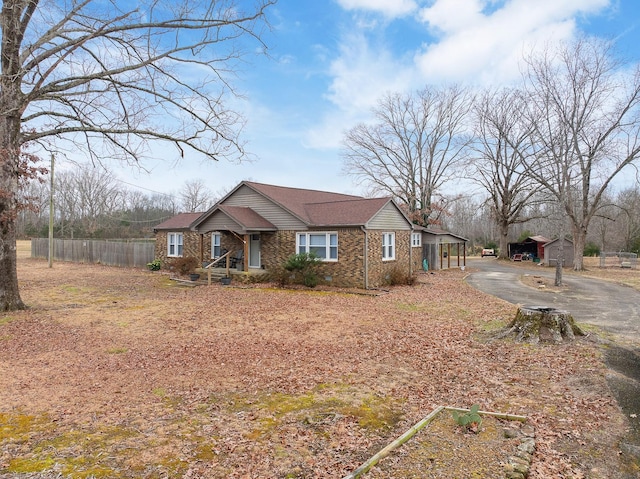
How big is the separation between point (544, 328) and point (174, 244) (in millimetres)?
21935

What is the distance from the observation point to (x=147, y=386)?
6.11 m

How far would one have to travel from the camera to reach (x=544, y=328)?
862 centimetres

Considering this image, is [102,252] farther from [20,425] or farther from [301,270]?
[20,425]

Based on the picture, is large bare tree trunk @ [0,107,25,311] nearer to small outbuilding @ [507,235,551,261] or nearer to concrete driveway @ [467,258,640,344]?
concrete driveway @ [467,258,640,344]

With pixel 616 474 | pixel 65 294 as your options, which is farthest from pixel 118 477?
pixel 65 294

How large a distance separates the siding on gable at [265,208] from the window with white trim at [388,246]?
12.6ft

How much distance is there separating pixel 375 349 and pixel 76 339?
255 inches

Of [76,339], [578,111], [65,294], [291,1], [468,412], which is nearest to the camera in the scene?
[468,412]

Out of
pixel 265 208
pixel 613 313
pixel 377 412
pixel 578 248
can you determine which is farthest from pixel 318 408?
pixel 578 248

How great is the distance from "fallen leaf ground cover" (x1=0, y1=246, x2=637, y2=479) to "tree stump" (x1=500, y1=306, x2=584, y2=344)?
15.5 inches

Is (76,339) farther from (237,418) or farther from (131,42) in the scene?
(131,42)

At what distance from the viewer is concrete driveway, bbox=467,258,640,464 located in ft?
17.7

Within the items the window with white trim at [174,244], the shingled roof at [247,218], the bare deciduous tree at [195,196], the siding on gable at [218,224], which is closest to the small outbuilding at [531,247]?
the shingled roof at [247,218]

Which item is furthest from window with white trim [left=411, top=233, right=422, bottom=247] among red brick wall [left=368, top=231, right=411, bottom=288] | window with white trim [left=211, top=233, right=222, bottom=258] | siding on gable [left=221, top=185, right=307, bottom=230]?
window with white trim [left=211, top=233, right=222, bottom=258]
